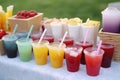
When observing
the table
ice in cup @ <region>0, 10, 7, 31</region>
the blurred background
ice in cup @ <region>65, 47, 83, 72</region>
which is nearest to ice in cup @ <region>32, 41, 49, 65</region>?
the table

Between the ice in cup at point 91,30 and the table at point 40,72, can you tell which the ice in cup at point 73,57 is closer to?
the table at point 40,72

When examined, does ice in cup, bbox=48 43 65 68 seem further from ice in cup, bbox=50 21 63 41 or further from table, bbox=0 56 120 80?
ice in cup, bbox=50 21 63 41

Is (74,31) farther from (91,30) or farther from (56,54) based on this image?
(56,54)

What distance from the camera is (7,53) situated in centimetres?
144

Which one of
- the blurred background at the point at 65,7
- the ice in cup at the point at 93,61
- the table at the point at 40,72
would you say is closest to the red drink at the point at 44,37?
the table at the point at 40,72

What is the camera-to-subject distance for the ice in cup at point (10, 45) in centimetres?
141

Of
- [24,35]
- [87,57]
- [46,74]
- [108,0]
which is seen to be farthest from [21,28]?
[108,0]

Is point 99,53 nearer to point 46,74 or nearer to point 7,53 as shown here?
point 46,74

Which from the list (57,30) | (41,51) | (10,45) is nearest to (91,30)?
(57,30)

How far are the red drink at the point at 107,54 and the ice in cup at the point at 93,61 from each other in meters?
0.06

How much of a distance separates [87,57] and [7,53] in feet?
1.79

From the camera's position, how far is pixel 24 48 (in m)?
1.36

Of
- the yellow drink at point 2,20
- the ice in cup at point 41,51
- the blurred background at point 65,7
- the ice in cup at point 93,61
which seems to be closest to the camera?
the ice in cup at point 93,61

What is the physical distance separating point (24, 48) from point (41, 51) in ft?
0.40
